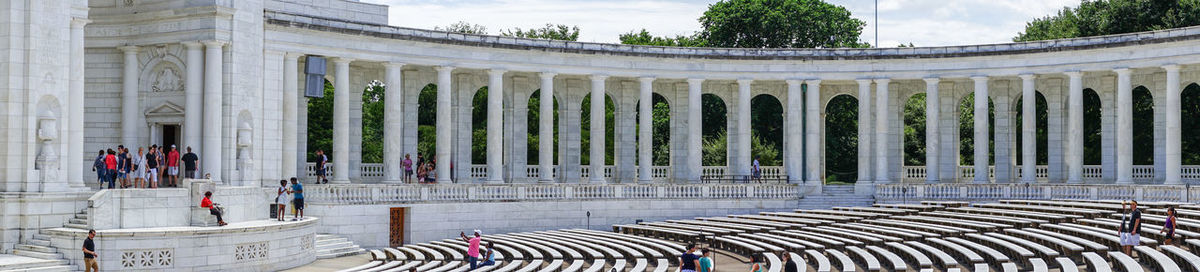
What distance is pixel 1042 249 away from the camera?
46312 mm

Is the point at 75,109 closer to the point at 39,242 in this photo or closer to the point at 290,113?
the point at 39,242

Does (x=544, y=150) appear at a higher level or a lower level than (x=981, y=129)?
lower

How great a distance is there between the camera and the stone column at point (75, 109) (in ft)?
172

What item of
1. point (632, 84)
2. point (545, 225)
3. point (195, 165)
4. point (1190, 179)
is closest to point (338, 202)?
point (195, 165)

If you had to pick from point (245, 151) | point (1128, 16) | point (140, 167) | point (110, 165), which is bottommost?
point (140, 167)

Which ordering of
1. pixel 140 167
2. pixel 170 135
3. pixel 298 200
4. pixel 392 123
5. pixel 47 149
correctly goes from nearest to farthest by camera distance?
pixel 47 149, pixel 298 200, pixel 140 167, pixel 170 135, pixel 392 123

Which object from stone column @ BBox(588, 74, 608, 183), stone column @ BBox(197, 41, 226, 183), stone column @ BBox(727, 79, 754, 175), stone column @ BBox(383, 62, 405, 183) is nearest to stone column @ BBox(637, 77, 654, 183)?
stone column @ BBox(588, 74, 608, 183)

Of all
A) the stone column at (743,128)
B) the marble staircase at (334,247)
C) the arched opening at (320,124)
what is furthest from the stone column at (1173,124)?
the arched opening at (320,124)

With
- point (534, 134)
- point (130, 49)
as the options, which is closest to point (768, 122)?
point (534, 134)

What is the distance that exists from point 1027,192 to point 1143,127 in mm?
27256

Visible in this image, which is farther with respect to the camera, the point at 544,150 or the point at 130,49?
the point at 544,150

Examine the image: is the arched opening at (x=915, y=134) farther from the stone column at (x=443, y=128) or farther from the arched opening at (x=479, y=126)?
the stone column at (x=443, y=128)

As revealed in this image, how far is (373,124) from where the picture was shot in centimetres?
13562

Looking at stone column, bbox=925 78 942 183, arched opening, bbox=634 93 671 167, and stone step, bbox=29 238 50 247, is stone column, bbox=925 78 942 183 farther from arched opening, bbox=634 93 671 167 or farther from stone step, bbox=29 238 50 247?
stone step, bbox=29 238 50 247
